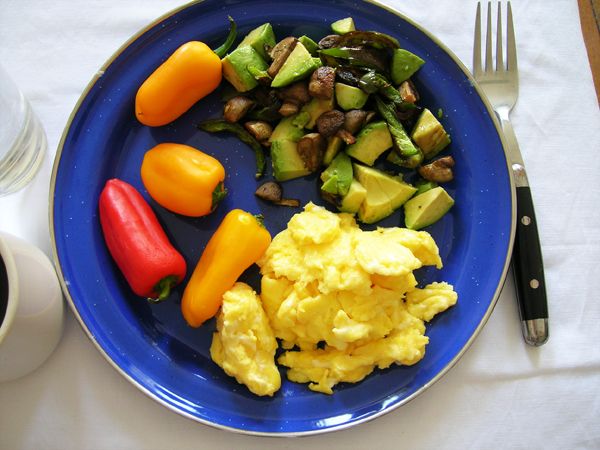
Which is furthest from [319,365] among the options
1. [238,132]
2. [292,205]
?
[238,132]

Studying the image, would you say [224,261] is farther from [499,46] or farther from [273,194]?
[499,46]

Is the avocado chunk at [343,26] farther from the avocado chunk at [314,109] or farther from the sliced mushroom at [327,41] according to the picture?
the avocado chunk at [314,109]

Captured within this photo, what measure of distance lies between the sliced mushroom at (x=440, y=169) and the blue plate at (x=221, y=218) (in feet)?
0.30

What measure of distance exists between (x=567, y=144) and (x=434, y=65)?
0.90 m

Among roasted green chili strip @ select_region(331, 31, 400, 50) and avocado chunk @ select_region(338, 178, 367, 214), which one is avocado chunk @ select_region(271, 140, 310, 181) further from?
roasted green chili strip @ select_region(331, 31, 400, 50)

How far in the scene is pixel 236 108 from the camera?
2.06m

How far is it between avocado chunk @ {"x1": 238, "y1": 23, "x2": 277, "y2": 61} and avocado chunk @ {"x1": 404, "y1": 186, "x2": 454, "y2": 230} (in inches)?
41.4

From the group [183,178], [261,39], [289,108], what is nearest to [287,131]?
[289,108]

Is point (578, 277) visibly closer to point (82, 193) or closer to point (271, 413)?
point (271, 413)

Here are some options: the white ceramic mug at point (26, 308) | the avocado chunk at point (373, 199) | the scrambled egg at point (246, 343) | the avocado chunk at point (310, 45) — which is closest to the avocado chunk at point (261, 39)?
the avocado chunk at point (310, 45)

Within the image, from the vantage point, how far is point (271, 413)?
1.99 m

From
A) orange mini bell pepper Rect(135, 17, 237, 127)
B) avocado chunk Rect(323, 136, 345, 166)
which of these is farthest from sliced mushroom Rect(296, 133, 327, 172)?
orange mini bell pepper Rect(135, 17, 237, 127)

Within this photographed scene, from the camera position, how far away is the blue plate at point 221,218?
1.99 metres

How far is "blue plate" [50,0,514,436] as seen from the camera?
6.52ft
